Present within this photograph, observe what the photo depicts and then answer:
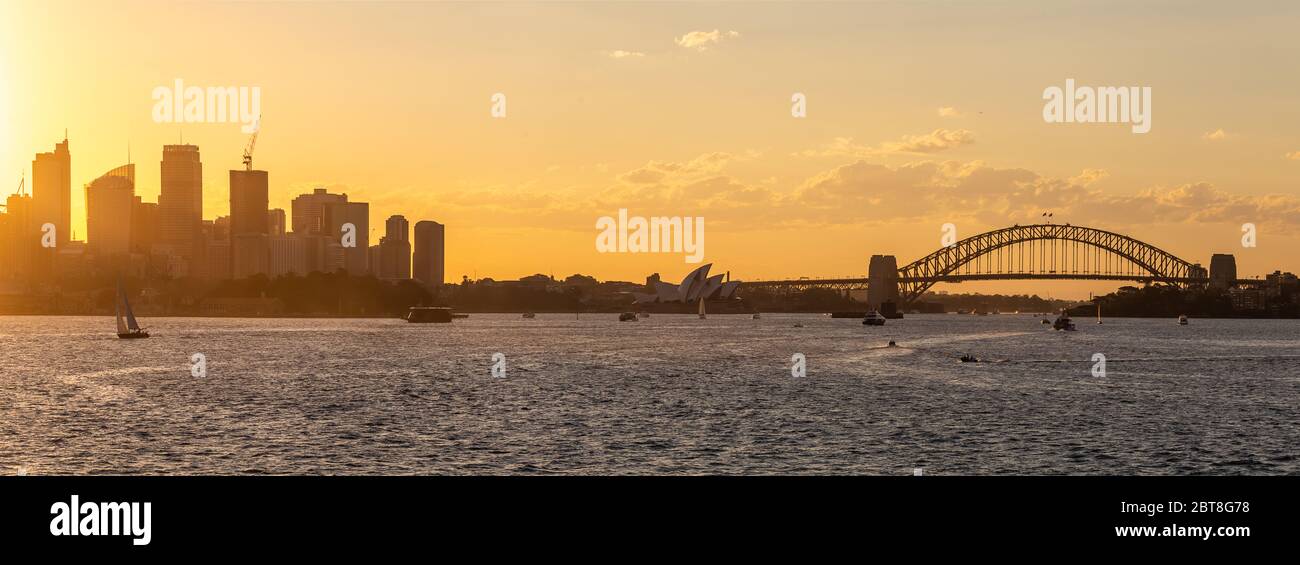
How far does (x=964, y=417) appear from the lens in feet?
147

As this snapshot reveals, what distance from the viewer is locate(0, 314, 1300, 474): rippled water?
107 feet

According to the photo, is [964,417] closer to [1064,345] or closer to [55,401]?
[55,401]

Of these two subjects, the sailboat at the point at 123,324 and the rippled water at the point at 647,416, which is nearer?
the rippled water at the point at 647,416

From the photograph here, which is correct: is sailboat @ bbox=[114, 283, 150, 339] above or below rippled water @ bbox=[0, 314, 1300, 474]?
above

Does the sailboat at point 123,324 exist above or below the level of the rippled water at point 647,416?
above

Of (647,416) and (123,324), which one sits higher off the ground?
(123,324)

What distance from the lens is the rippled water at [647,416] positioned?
1281 inches

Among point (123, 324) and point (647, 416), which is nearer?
point (647, 416)

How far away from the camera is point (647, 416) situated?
4450 centimetres

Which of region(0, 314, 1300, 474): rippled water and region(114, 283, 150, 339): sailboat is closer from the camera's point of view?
region(0, 314, 1300, 474): rippled water

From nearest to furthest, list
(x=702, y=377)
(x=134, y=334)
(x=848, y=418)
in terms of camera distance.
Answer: (x=848, y=418)
(x=702, y=377)
(x=134, y=334)
